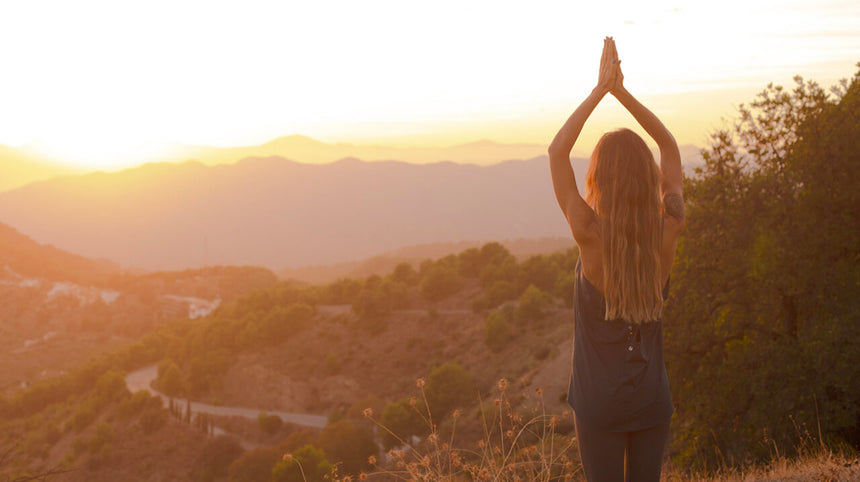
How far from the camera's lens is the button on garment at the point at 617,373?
2.20 m

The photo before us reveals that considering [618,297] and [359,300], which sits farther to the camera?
[359,300]

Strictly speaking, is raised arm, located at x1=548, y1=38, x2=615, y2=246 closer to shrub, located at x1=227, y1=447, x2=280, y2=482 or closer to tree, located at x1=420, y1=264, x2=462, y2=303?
shrub, located at x1=227, y1=447, x2=280, y2=482

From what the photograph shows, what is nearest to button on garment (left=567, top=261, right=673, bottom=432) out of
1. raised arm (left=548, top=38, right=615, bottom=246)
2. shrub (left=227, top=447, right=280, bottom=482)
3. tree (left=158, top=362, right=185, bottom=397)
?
raised arm (left=548, top=38, right=615, bottom=246)

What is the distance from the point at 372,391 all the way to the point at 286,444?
1213cm

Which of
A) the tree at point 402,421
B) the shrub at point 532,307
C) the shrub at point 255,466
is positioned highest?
the shrub at point 532,307

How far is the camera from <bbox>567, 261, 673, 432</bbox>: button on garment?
2.20 metres

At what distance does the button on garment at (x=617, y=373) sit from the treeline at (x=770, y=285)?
350 inches

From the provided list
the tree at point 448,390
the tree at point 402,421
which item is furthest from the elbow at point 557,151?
the tree at point 448,390

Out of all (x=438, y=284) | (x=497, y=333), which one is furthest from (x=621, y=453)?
(x=438, y=284)

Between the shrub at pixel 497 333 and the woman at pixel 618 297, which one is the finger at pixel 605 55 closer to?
the woman at pixel 618 297

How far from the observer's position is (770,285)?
1202cm

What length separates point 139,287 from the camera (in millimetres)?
99375

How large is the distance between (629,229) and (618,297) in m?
0.24

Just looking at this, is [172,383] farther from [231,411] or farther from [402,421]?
[402,421]
